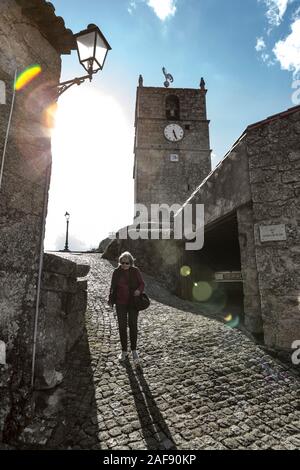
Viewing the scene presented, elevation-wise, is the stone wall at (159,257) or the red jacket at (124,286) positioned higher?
the stone wall at (159,257)

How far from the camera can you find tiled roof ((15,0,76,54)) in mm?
3109

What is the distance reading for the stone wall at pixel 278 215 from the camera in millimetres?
4195

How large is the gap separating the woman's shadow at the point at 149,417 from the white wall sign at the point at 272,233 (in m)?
2.87

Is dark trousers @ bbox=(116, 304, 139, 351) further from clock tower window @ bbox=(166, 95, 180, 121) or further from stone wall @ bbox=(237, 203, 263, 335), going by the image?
clock tower window @ bbox=(166, 95, 180, 121)

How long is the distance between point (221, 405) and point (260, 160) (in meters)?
3.86

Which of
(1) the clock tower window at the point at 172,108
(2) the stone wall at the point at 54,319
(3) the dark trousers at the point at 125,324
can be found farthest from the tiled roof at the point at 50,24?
(1) the clock tower window at the point at 172,108

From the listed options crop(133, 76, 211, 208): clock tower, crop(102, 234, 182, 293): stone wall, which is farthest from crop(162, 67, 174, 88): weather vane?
crop(102, 234, 182, 293): stone wall

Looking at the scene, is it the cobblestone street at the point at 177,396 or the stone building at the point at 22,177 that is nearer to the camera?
the cobblestone street at the point at 177,396

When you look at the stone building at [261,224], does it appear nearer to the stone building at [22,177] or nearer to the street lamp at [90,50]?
the street lamp at [90,50]

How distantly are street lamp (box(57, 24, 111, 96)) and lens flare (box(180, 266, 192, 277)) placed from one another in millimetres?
5999

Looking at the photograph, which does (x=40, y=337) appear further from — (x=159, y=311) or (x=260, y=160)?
(x=260, y=160)

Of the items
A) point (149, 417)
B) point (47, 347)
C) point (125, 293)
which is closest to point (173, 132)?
point (125, 293)

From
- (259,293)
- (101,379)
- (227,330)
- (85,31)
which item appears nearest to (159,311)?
(227,330)

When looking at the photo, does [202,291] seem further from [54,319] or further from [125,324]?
[54,319]
